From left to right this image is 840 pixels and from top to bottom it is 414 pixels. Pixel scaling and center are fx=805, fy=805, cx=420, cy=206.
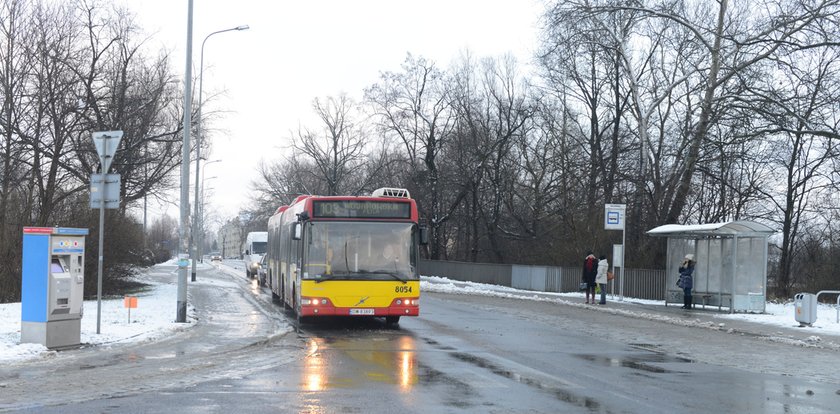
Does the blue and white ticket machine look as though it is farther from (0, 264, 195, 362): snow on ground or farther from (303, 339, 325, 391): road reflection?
(303, 339, 325, 391): road reflection

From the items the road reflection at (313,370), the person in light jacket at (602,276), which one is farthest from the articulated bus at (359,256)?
the person in light jacket at (602,276)

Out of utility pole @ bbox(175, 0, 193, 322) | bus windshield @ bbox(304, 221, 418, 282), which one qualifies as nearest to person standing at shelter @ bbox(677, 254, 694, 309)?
bus windshield @ bbox(304, 221, 418, 282)

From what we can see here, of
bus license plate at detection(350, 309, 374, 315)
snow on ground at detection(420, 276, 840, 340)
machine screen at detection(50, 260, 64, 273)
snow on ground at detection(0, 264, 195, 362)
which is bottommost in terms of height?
snow on ground at detection(420, 276, 840, 340)

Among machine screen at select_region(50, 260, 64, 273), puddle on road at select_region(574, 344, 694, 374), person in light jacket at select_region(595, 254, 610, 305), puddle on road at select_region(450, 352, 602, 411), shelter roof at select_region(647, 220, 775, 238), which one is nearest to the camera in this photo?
puddle on road at select_region(450, 352, 602, 411)

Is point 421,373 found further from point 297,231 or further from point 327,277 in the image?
point 297,231

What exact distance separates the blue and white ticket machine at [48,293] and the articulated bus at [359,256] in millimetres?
5183

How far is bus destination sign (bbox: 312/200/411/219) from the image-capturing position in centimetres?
1750

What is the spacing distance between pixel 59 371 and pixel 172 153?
18235 mm

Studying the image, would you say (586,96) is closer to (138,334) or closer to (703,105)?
(703,105)

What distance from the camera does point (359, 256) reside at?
56.6 ft

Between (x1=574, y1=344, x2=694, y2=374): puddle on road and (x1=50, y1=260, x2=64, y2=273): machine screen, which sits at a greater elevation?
(x1=50, y1=260, x2=64, y2=273): machine screen

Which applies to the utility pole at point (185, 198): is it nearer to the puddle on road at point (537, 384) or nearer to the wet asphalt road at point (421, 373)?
the wet asphalt road at point (421, 373)

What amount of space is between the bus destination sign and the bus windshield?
0.21 m

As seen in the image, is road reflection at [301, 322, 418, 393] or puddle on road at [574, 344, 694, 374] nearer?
road reflection at [301, 322, 418, 393]
